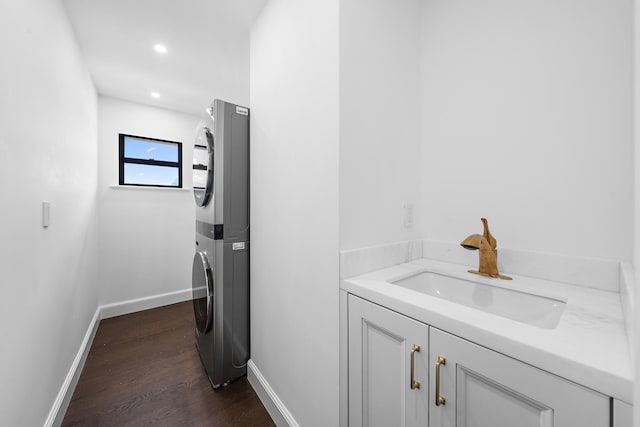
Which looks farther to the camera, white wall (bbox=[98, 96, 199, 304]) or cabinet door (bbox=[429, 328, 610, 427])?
white wall (bbox=[98, 96, 199, 304])

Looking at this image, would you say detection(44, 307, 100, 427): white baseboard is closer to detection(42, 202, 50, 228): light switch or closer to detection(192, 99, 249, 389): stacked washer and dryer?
detection(192, 99, 249, 389): stacked washer and dryer

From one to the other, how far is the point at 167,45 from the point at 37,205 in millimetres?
1520

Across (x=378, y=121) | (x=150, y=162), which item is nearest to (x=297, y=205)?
(x=378, y=121)

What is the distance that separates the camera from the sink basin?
0.91 metres

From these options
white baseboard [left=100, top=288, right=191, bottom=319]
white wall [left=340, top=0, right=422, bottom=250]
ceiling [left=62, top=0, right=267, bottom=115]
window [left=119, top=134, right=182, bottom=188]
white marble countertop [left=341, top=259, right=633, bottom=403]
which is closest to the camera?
white marble countertop [left=341, top=259, right=633, bottom=403]

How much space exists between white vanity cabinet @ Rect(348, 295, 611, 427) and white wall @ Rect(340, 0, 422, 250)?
1.28 ft

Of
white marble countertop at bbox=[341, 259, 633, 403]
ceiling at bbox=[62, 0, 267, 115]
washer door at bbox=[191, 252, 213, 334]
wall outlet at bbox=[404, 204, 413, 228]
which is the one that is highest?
ceiling at bbox=[62, 0, 267, 115]

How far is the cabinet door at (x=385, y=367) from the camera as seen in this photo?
2.60 ft

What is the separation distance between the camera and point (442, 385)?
2.39 feet

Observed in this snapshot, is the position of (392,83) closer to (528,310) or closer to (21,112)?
(528,310)

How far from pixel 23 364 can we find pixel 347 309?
1384 millimetres

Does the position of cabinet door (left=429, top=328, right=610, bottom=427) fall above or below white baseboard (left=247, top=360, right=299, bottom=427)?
above

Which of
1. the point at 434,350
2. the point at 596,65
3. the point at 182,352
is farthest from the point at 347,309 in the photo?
the point at 182,352

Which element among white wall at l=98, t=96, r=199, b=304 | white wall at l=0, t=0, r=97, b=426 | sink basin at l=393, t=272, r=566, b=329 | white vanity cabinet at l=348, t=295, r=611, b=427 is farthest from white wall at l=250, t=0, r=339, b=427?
white wall at l=98, t=96, r=199, b=304
